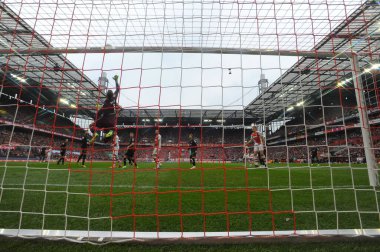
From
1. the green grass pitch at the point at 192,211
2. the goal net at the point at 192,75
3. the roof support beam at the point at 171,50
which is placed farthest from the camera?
the roof support beam at the point at 171,50

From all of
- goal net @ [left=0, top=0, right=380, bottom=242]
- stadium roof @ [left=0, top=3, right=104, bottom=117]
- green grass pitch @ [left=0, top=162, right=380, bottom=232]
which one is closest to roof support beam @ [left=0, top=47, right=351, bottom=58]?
goal net @ [left=0, top=0, right=380, bottom=242]

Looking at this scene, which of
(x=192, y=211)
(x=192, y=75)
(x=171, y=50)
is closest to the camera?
(x=192, y=211)

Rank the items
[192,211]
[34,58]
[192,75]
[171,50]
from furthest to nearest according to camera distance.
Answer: [34,58]
[171,50]
[192,75]
[192,211]

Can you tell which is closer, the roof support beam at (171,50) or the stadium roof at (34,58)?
the roof support beam at (171,50)

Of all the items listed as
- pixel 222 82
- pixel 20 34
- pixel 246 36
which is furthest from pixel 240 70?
pixel 20 34

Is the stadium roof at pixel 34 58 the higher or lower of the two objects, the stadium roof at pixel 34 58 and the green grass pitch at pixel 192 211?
the higher

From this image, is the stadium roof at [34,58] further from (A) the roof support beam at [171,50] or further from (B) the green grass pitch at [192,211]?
(B) the green grass pitch at [192,211]

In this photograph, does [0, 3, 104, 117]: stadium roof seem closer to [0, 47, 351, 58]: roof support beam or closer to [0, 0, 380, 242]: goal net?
[0, 0, 380, 242]: goal net

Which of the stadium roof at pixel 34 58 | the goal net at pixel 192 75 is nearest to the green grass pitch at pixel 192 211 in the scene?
the goal net at pixel 192 75

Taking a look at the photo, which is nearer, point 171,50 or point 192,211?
point 192,211

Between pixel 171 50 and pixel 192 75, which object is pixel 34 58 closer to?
pixel 171 50

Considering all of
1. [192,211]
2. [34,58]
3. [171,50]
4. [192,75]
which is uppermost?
[34,58]

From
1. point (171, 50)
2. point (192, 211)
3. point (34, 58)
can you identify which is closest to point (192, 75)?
point (171, 50)

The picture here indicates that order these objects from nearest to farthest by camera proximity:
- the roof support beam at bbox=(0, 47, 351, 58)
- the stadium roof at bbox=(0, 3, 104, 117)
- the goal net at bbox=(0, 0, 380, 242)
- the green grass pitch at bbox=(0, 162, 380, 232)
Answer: the green grass pitch at bbox=(0, 162, 380, 232) < the goal net at bbox=(0, 0, 380, 242) < the roof support beam at bbox=(0, 47, 351, 58) < the stadium roof at bbox=(0, 3, 104, 117)
